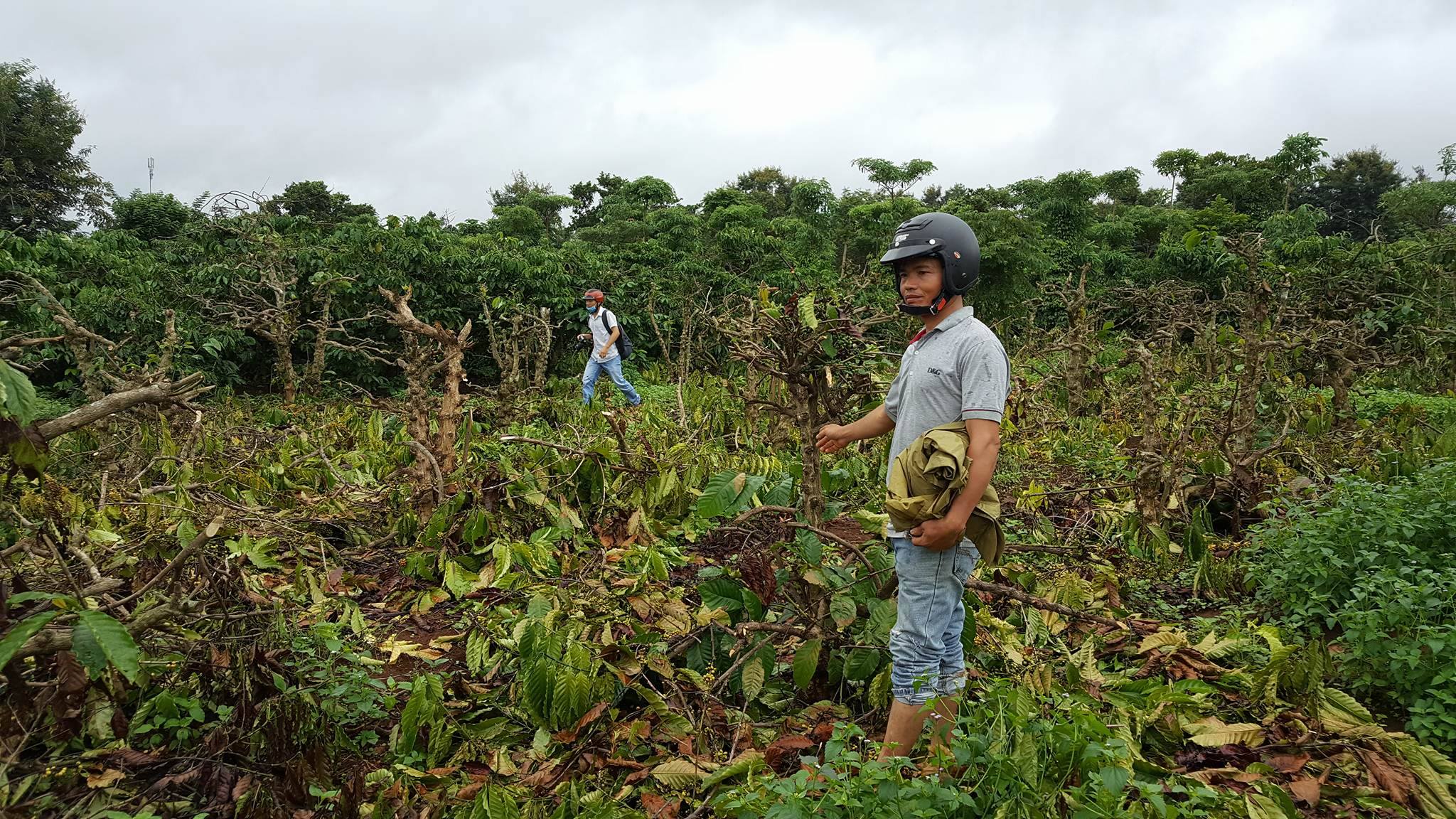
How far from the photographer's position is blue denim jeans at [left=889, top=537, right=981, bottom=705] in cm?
218

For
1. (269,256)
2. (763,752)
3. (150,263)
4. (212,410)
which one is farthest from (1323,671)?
(150,263)

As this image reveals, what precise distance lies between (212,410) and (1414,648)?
929cm

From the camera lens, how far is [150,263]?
35.1 feet

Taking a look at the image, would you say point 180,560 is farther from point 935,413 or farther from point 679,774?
point 935,413

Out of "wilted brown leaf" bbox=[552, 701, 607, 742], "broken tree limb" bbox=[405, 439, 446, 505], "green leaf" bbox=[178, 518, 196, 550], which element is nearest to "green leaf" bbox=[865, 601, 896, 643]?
"wilted brown leaf" bbox=[552, 701, 607, 742]

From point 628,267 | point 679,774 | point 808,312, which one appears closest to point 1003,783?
point 679,774

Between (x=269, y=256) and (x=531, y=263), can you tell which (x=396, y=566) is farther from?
(x=531, y=263)

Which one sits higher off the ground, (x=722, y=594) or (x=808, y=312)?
(x=808, y=312)

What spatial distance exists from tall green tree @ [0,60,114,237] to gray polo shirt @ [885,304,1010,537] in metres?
25.3

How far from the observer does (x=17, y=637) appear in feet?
4.89

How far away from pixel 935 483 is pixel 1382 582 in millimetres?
1900

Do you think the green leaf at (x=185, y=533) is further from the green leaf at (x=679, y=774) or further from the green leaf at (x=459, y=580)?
the green leaf at (x=679, y=774)

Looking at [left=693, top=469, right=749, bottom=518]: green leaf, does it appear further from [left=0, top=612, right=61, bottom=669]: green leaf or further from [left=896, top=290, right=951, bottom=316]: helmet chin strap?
[left=0, top=612, right=61, bottom=669]: green leaf

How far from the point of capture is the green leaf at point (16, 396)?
4.43ft
